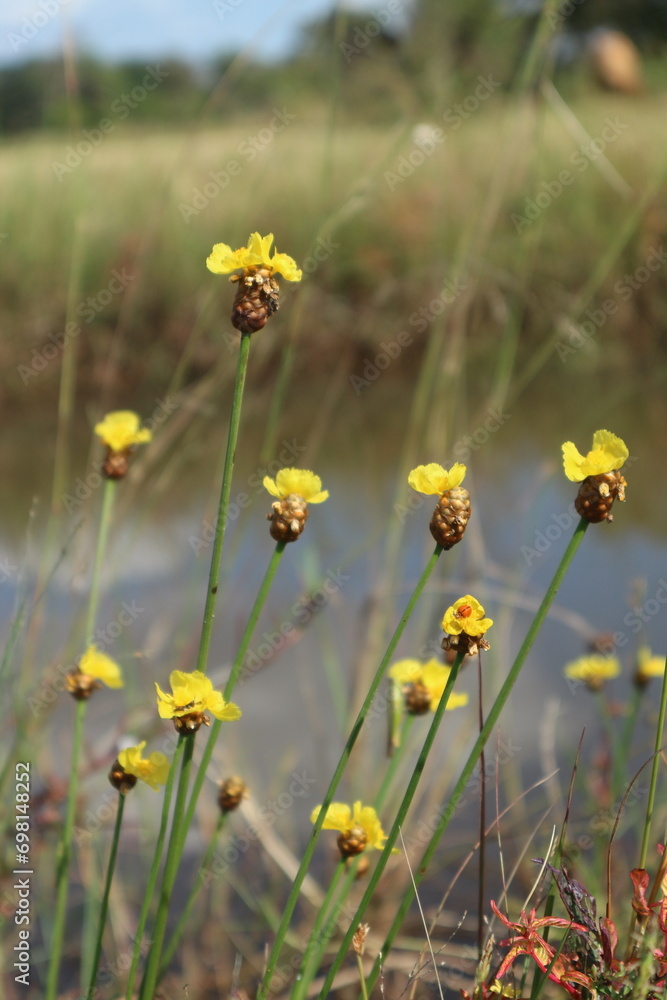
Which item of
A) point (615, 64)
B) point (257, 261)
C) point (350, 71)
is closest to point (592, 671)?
point (257, 261)

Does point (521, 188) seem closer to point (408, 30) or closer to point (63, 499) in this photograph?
point (63, 499)

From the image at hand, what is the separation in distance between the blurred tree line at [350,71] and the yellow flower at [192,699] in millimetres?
697

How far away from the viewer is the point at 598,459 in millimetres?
392

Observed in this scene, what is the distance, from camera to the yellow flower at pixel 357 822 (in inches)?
19.6

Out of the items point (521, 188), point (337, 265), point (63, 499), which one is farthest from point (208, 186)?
point (63, 499)

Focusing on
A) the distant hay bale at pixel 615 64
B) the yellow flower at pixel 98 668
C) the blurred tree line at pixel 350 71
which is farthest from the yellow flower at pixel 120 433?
the distant hay bale at pixel 615 64

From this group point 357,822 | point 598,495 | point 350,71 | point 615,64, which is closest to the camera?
point 598,495

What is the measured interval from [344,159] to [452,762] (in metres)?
3.86

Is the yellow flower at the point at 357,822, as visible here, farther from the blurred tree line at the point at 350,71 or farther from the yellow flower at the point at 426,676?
the blurred tree line at the point at 350,71

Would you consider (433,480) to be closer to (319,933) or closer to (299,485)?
(299,485)

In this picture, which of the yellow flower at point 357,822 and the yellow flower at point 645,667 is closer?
the yellow flower at point 357,822

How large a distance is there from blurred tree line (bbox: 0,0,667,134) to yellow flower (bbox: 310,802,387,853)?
0.71m

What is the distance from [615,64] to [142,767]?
11.7 m

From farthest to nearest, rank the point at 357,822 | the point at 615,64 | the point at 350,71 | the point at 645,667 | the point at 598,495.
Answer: the point at 615,64 < the point at 350,71 < the point at 645,667 < the point at 357,822 < the point at 598,495
